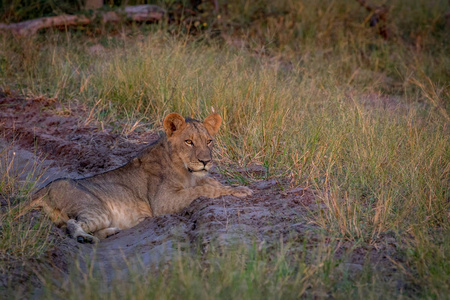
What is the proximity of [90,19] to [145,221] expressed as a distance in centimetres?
624

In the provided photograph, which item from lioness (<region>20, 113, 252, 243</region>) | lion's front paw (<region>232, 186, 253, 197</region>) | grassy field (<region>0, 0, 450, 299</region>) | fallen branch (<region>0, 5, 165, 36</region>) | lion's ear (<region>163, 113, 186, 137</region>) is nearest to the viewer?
grassy field (<region>0, 0, 450, 299</region>)

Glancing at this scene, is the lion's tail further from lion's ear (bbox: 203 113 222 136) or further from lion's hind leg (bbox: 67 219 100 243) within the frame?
lion's ear (bbox: 203 113 222 136)

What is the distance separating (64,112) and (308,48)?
4.81m

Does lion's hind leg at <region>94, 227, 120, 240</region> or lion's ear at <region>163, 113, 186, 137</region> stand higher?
lion's ear at <region>163, 113, 186, 137</region>

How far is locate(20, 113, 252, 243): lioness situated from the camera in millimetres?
4984

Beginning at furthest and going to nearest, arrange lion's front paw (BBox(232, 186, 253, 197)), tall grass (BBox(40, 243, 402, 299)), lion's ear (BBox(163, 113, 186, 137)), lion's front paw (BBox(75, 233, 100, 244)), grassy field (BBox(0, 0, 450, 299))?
1. lion's ear (BBox(163, 113, 186, 137))
2. lion's front paw (BBox(232, 186, 253, 197))
3. lion's front paw (BBox(75, 233, 100, 244))
4. grassy field (BBox(0, 0, 450, 299))
5. tall grass (BBox(40, 243, 402, 299))

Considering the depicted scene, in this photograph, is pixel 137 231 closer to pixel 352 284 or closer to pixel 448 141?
pixel 352 284

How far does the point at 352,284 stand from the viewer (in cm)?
348

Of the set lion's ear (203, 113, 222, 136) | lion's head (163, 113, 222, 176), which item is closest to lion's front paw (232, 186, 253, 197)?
lion's head (163, 113, 222, 176)

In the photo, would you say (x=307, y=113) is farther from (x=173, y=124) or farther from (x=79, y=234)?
(x=79, y=234)

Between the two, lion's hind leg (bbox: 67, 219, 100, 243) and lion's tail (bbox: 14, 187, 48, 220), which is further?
lion's tail (bbox: 14, 187, 48, 220)

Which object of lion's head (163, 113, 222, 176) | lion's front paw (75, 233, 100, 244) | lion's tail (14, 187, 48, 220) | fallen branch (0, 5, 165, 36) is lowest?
lion's front paw (75, 233, 100, 244)

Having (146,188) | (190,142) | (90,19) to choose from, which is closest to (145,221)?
(146,188)

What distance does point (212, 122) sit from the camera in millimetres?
5746
